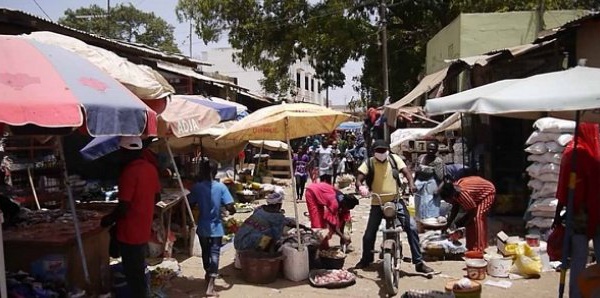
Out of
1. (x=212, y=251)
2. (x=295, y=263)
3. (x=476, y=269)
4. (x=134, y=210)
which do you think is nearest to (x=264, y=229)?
(x=295, y=263)

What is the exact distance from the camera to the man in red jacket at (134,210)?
521 centimetres

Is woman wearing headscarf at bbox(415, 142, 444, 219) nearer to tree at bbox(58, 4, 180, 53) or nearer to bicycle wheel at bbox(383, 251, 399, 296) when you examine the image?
bicycle wheel at bbox(383, 251, 399, 296)

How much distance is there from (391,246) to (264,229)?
1.78m

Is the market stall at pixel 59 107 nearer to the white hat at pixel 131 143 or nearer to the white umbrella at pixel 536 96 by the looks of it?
the white hat at pixel 131 143

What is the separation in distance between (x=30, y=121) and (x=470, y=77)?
10835 mm

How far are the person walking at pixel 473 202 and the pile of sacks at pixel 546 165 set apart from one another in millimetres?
1099

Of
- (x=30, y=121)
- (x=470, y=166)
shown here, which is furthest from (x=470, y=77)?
(x=30, y=121)

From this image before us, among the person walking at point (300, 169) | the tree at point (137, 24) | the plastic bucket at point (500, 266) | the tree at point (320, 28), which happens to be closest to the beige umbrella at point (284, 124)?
the plastic bucket at point (500, 266)

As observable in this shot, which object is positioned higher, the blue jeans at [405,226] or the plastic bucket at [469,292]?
the blue jeans at [405,226]

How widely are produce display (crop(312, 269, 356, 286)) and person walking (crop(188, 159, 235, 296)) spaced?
132 cm

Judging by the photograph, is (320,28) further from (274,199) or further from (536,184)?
(274,199)

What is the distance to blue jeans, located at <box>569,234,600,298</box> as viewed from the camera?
505 centimetres

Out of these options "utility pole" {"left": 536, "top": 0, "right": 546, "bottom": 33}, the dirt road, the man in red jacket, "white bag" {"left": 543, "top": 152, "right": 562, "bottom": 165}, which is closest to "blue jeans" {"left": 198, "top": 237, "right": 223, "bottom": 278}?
the dirt road

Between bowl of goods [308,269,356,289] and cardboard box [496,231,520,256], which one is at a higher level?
cardboard box [496,231,520,256]
